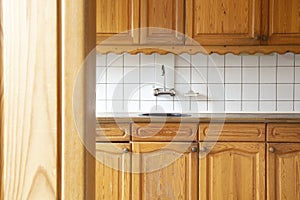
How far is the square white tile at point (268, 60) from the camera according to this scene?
324 centimetres

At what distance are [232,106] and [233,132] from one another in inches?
24.3

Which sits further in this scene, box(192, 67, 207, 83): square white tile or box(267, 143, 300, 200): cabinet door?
box(192, 67, 207, 83): square white tile

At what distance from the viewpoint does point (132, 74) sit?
130 inches

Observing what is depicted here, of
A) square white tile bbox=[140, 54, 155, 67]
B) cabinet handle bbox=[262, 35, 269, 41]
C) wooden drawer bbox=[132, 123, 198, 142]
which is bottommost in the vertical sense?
wooden drawer bbox=[132, 123, 198, 142]

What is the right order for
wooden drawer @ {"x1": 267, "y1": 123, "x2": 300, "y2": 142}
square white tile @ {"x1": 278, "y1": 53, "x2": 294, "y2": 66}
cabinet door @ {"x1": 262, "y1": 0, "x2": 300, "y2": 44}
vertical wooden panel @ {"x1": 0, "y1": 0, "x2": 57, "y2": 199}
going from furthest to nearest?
square white tile @ {"x1": 278, "y1": 53, "x2": 294, "y2": 66}, cabinet door @ {"x1": 262, "y1": 0, "x2": 300, "y2": 44}, wooden drawer @ {"x1": 267, "y1": 123, "x2": 300, "y2": 142}, vertical wooden panel @ {"x1": 0, "y1": 0, "x2": 57, "y2": 199}

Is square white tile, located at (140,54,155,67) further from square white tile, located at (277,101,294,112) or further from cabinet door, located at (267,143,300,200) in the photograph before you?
cabinet door, located at (267,143,300,200)

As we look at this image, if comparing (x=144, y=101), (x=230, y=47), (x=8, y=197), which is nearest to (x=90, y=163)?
(x=8, y=197)

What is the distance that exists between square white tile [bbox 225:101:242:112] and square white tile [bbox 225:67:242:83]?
0.15m

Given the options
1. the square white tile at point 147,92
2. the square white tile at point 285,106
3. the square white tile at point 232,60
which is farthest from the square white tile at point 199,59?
the square white tile at point 285,106

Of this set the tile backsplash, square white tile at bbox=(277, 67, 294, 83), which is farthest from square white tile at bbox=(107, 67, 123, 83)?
square white tile at bbox=(277, 67, 294, 83)

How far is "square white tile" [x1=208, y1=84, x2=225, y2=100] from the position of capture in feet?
10.8

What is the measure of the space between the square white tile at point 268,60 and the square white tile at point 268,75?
0.09ft

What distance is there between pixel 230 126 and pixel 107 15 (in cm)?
111

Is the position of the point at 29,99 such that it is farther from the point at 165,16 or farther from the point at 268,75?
the point at 268,75
